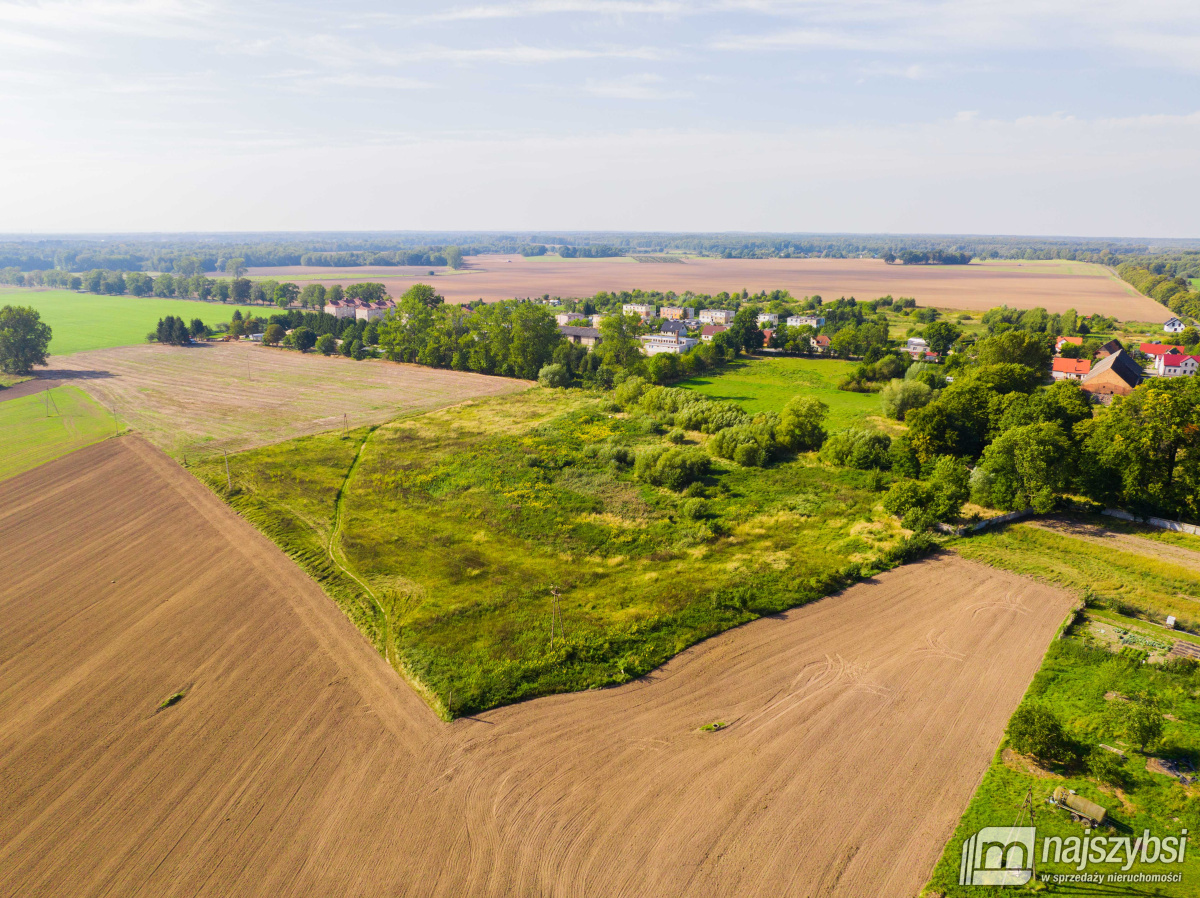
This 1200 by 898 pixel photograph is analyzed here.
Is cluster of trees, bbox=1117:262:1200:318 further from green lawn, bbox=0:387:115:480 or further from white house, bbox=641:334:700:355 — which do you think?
green lawn, bbox=0:387:115:480

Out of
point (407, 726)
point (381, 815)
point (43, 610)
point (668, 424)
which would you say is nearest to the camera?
point (381, 815)

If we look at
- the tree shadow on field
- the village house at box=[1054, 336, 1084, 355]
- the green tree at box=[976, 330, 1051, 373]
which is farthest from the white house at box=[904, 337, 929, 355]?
the tree shadow on field

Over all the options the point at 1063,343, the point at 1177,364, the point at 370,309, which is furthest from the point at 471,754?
the point at 370,309

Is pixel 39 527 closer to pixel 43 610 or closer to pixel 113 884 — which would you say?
pixel 43 610

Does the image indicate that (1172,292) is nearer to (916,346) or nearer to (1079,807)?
(916,346)

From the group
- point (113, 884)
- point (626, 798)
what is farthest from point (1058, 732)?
point (113, 884)

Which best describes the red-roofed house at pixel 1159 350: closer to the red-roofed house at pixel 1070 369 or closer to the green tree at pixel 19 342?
the red-roofed house at pixel 1070 369

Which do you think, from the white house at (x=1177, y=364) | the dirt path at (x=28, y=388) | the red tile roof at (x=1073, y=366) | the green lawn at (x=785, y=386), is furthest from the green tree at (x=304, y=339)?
the white house at (x=1177, y=364)
